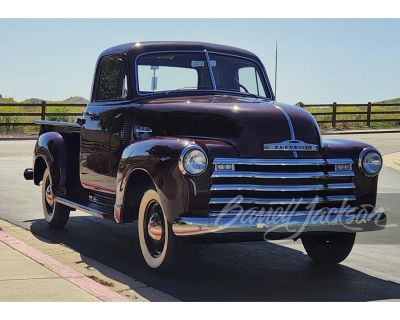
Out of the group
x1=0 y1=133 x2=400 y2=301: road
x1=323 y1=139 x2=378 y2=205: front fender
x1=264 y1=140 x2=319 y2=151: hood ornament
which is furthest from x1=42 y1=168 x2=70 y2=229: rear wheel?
x1=323 y1=139 x2=378 y2=205: front fender

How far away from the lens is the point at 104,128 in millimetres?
7512

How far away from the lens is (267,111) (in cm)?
617

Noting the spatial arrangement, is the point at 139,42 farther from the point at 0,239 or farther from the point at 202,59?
the point at 0,239

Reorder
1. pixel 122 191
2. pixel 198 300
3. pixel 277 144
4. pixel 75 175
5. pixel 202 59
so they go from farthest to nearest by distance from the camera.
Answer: pixel 75 175 → pixel 202 59 → pixel 122 191 → pixel 277 144 → pixel 198 300

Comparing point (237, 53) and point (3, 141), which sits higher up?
point (237, 53)

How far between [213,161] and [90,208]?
230 cm

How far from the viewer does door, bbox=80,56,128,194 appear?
23.8 ft

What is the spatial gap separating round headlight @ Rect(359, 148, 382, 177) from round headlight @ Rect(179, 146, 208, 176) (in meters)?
1.54

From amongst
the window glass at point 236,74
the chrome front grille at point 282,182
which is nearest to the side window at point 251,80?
the window glass at point 236,74

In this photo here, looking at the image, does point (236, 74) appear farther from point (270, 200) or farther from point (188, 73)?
point (270, 200)

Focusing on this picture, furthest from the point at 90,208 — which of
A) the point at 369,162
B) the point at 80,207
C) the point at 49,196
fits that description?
the point at 369,162

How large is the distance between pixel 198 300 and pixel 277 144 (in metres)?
1.52

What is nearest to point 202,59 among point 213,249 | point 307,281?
point 213,249

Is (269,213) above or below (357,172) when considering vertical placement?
below
